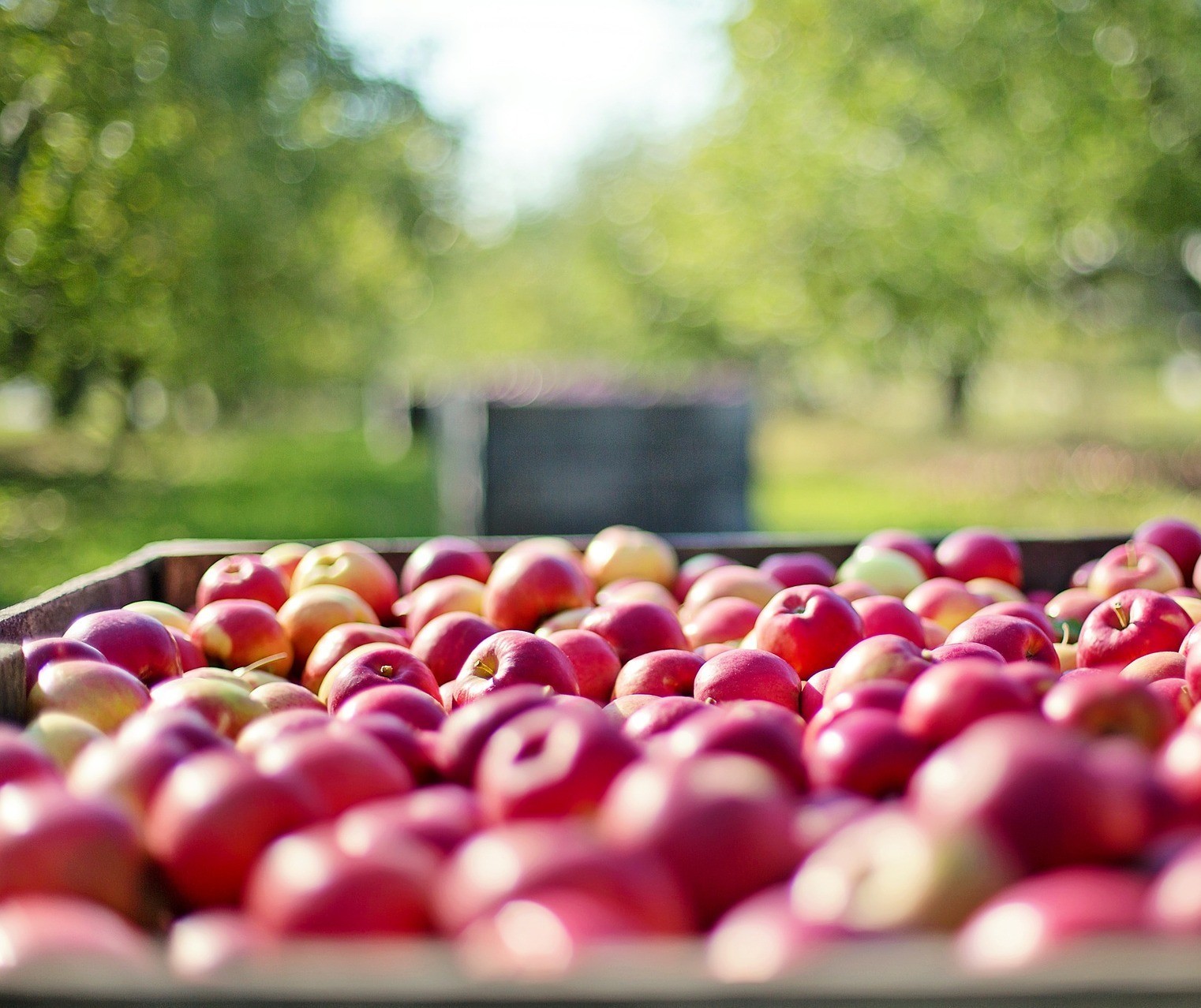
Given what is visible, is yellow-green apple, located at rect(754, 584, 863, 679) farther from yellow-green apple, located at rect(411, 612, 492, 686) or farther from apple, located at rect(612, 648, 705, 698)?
yellow-green apple, located at rect(411, 612, 492, 686)

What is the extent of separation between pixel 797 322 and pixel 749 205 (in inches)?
73.8

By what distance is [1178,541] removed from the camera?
3.68 m

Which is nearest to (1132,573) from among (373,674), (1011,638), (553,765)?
(1011,638)

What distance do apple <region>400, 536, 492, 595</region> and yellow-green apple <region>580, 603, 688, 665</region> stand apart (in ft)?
2.52

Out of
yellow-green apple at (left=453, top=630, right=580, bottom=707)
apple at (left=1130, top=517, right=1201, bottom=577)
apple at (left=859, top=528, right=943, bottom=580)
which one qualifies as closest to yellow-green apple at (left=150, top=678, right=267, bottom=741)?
yellow-green apple at (left=453, top=630, right=580, bottom=707)

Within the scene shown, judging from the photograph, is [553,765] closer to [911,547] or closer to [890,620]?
[890,620]

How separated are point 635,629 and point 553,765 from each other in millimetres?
1381

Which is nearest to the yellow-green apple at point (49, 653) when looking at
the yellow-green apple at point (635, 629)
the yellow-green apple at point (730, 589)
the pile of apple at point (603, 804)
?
the pile of apple at point (603, 804)

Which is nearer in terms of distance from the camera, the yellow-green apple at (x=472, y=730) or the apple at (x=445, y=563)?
the yellow-green apple at (x=472, y=730)

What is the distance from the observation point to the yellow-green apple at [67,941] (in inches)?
43.8

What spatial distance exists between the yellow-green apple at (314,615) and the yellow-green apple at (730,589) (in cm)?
90

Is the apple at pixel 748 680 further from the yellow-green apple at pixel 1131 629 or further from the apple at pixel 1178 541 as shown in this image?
the apple at pixel 1178 541

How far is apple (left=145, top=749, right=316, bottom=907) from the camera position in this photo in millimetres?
1415

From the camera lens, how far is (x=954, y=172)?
48.2ft
